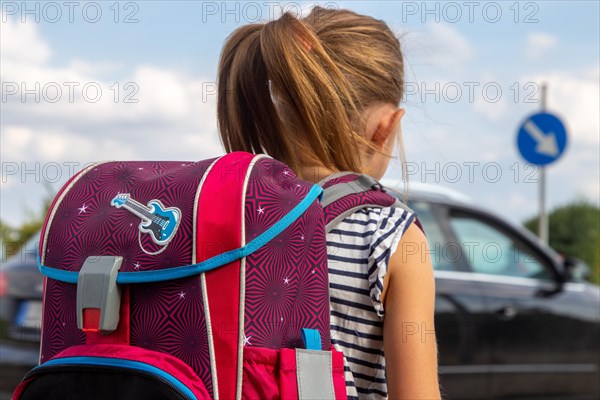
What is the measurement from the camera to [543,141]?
11656 mm

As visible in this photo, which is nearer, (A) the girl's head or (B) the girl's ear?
(A) the girl's head

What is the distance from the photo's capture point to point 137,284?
175 centimetres

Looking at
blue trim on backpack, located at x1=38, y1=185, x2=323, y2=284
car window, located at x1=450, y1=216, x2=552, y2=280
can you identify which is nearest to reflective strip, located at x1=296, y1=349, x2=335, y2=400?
blue trim on backpack, located at x1=38, y1=185, x2=323, y2=284

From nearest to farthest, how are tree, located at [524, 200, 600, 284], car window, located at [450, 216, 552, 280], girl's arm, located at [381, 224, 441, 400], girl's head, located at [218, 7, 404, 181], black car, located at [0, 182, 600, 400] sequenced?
girl's arm, located at [381, 224, 441, 400] < girl's head, located at [218, 7, 404, 181] < black car, located at [0, 182, 600, 400] < car window, located at [450, 216, 552, 280] < tree, located at [524, 200, 600, 284]

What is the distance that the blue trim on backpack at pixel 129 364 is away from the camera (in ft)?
5.49

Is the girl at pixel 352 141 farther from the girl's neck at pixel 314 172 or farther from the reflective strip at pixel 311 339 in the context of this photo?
the reflective strip at pixel 311 339

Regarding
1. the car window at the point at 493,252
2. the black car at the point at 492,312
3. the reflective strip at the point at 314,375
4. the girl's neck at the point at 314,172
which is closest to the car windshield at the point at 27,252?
the black car at the point at 492,312

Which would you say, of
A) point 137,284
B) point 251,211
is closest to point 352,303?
point 251,211

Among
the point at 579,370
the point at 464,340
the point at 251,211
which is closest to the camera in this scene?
the point at 251,211

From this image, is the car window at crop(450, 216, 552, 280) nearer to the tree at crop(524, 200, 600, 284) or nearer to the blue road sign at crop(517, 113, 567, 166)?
the blue road sign at crop(517, 113, 567, 166)

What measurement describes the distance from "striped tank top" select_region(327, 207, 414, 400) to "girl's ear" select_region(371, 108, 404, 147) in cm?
25

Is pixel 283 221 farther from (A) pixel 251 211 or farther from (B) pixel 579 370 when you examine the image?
(B) pixel 579 370

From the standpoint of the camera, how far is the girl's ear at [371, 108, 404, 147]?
2.12 metres

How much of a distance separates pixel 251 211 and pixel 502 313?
16.5 ft
